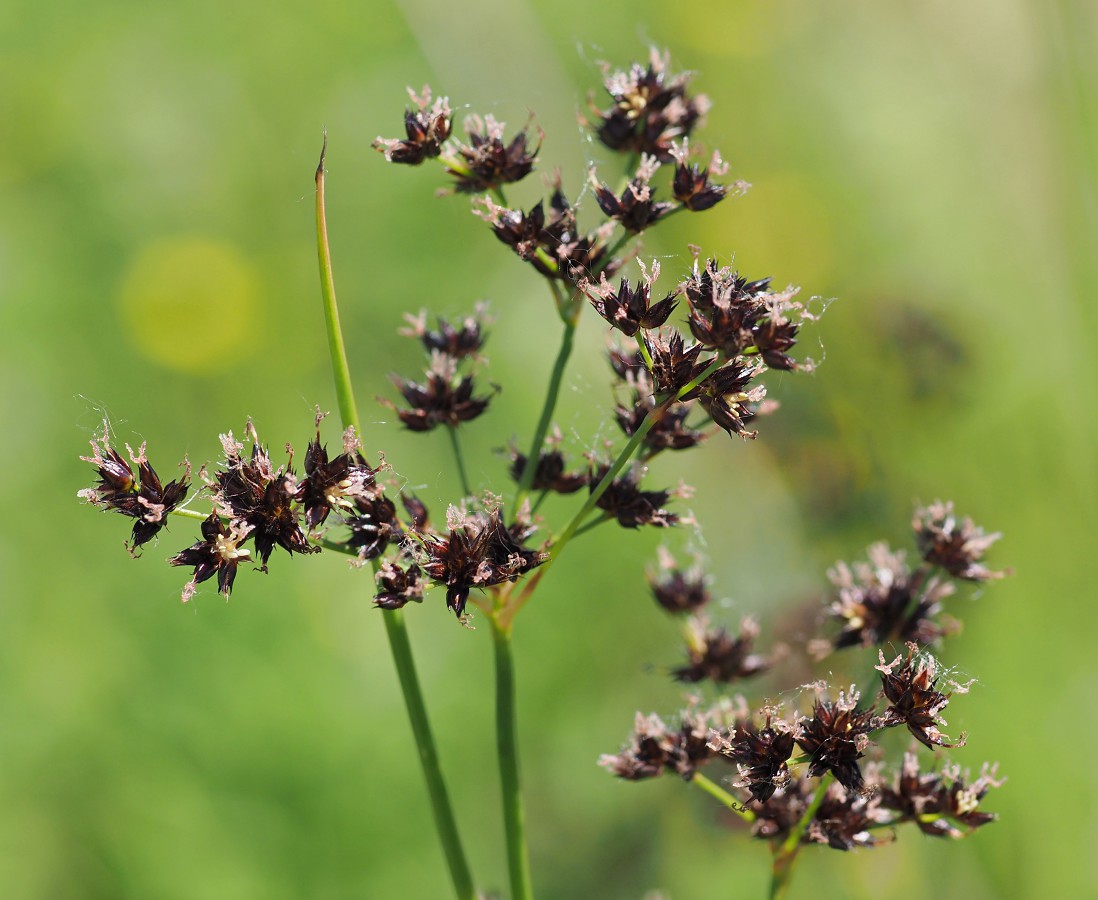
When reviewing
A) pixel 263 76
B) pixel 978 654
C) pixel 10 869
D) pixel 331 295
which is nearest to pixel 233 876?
pixel 10 869

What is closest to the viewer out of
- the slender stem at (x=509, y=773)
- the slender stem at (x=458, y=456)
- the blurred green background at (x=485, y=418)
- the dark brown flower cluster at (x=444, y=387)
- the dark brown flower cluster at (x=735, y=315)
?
the dark brown flower cluster at (x=735, y=315)

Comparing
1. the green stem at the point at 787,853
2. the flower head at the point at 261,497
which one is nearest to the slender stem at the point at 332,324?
the flower head at the point at 261,497

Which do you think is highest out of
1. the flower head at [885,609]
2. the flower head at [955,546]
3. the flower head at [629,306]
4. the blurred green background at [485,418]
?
the blurred green background at [485,418]

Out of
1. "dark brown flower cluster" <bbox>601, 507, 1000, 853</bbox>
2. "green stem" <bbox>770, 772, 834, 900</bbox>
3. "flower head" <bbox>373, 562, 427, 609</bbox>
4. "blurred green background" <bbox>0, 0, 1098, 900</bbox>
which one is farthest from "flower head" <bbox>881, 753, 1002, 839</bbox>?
"blurred green background" <bbox>0, 0, 1098, 900</bbox>

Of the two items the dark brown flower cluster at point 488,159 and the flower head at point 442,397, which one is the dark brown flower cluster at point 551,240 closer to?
the dark brown flower cluster at point 488,159

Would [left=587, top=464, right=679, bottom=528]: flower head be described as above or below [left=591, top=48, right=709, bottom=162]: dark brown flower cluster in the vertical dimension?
below

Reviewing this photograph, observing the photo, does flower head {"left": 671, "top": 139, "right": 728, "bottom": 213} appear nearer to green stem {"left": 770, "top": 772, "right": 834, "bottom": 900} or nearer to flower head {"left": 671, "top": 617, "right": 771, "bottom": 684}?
flower head {"left": 671, "top": 617, "right": 771, "bottom": 684}

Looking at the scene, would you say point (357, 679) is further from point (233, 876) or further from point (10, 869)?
point (10, 869)
